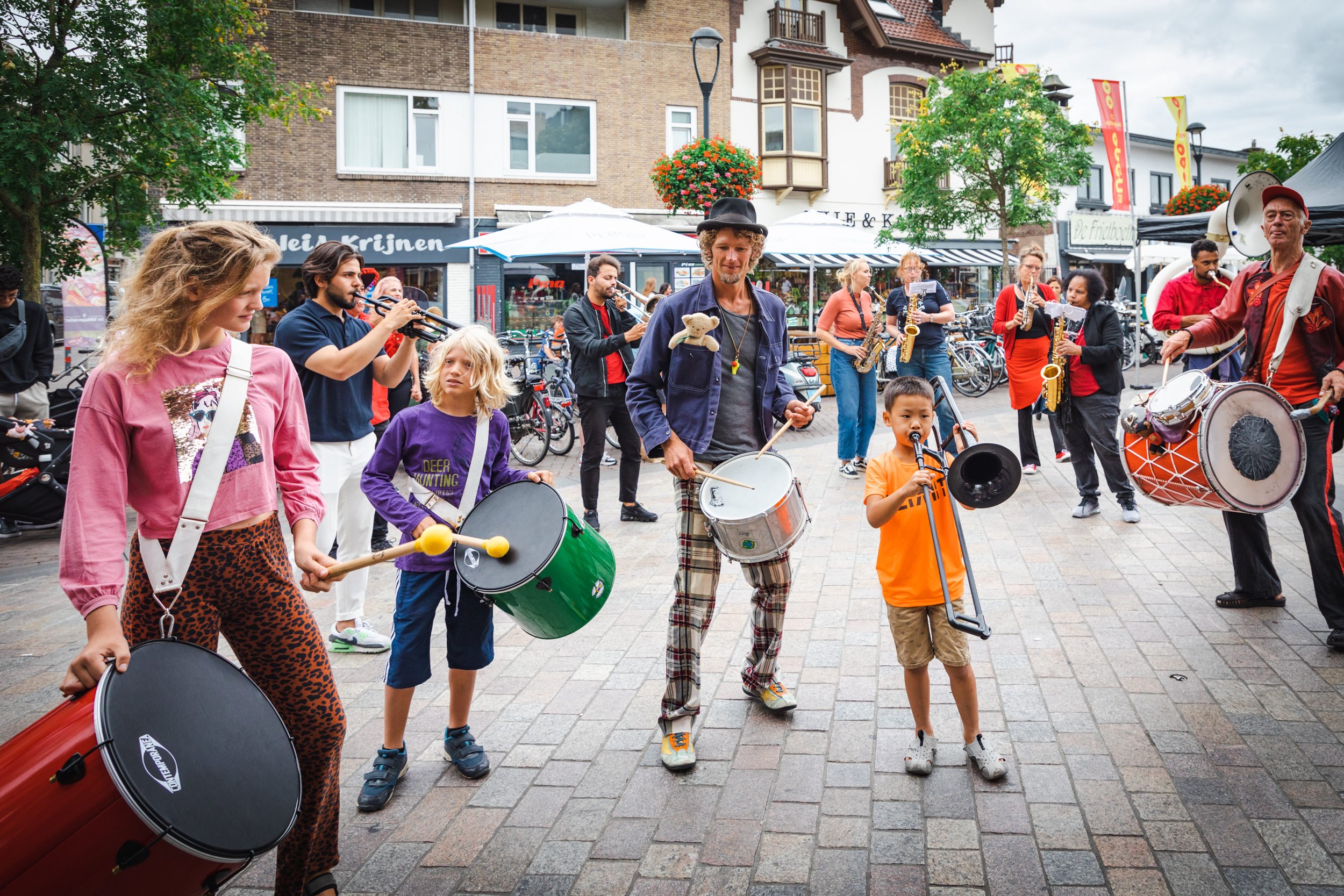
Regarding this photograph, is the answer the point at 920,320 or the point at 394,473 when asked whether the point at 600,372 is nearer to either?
the point at 920,320

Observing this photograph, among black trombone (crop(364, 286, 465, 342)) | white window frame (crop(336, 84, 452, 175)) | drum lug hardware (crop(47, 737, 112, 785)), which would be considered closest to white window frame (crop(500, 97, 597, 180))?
white window frame (crop(336, 84, 452, 175))

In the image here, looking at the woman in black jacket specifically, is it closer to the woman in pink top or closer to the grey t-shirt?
the grey t-shirt

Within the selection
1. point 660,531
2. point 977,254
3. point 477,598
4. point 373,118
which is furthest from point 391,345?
point 977,254

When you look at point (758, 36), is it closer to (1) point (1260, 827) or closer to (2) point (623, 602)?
(2) point (623, 602)

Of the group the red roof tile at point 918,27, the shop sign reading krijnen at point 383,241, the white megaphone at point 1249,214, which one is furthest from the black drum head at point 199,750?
the red roof tile at point 918,27

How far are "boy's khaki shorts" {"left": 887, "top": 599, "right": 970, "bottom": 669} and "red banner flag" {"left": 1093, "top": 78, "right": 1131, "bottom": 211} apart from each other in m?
18.2

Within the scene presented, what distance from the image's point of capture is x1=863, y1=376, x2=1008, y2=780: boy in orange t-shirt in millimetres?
3248

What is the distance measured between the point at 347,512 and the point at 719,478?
7.82ft

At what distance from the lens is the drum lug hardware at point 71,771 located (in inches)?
68.1

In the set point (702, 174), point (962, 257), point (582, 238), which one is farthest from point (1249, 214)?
point (962, 257)

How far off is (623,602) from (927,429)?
2.75 meters

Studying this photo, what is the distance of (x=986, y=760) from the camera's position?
3.24 m

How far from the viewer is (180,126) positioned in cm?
931

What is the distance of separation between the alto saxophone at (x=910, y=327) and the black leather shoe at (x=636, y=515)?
→ 3254 millimetres
